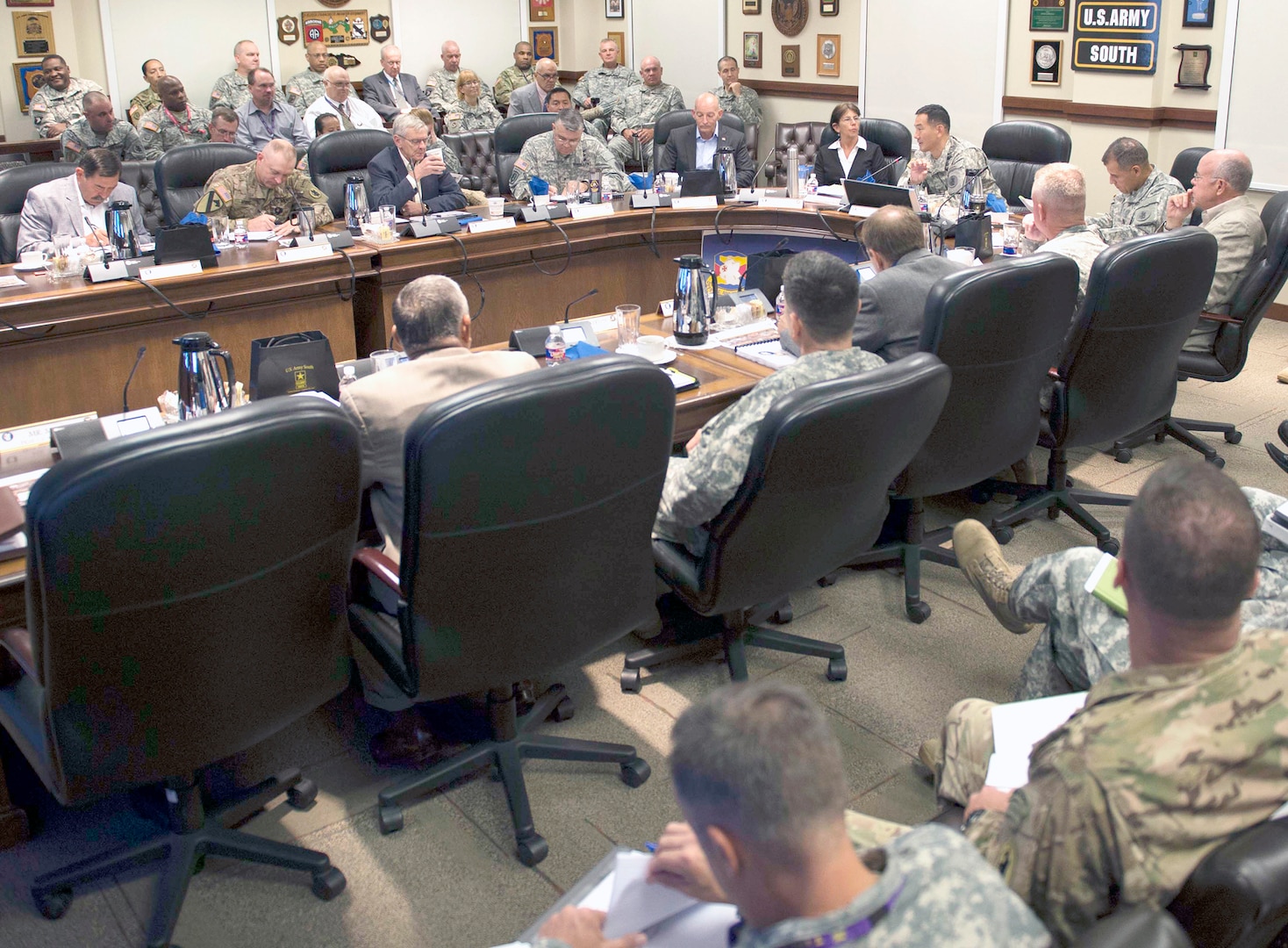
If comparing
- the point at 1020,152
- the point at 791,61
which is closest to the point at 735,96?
the point at 791,61

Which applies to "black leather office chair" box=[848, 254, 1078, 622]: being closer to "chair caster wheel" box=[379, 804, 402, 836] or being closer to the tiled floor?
the tiled floor

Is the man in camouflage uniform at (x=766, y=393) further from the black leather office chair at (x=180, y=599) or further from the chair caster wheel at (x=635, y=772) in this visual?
the black leather office chair at (x=180, y=599)

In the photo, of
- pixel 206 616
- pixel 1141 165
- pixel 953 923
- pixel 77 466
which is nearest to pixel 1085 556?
pixel 953 923

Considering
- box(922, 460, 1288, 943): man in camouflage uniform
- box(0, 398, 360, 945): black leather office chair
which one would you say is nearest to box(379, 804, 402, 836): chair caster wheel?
box(0, 398, 360, 945): black leather office chair

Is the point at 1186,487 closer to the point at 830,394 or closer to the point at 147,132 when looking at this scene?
the point at 830,394

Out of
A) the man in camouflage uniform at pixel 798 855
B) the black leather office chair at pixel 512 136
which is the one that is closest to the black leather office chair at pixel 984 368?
the man in camouflage uniform at pixel 798 855

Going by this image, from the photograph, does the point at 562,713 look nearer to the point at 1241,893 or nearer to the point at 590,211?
the point at 1241,893

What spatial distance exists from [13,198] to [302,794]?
138 inches

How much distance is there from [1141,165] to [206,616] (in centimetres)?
396

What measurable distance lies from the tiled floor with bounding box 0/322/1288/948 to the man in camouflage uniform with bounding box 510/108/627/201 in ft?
11.0

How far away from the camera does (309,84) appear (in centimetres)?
915

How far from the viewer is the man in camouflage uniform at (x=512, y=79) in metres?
10.2

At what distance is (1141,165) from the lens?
4453 mm

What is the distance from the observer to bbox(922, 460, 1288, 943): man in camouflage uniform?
50.1 inches
